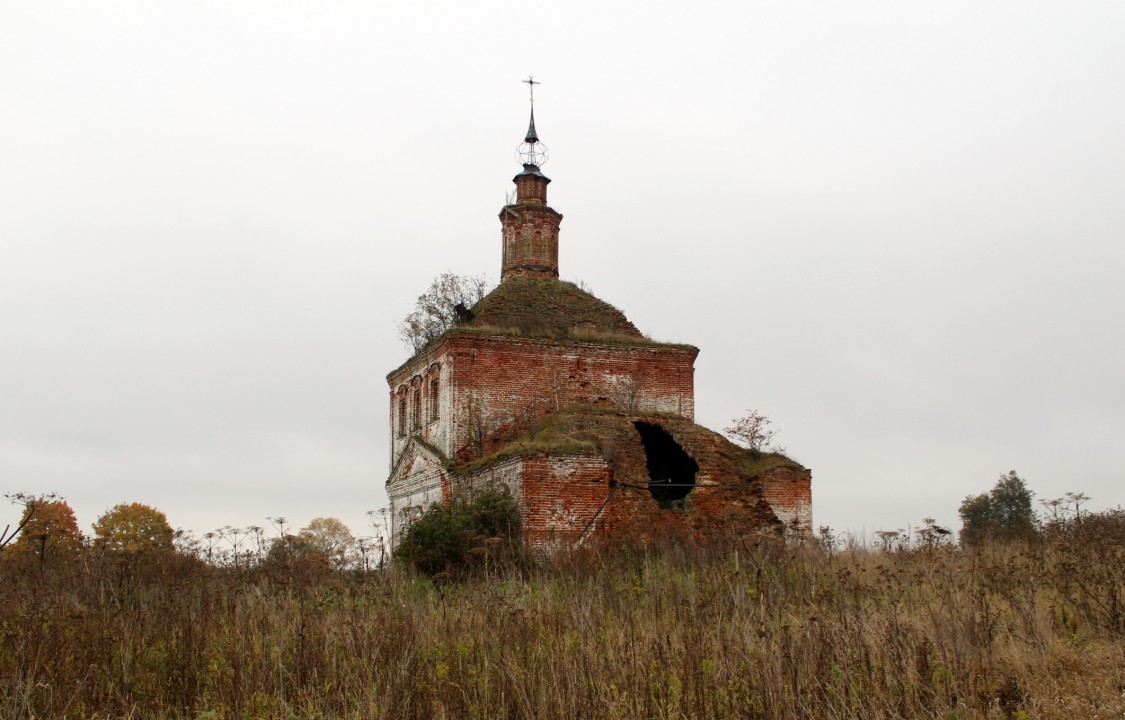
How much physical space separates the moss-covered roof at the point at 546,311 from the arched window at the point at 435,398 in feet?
5.54

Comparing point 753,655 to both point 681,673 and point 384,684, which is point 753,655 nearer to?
point 681,673

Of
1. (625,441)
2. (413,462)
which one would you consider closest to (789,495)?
(625,441)

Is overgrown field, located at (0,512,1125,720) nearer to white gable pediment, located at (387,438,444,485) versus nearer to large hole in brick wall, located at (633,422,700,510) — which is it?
large hole in brick wall, located at (633,422,700,510)

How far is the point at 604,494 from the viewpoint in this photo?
60.2ft

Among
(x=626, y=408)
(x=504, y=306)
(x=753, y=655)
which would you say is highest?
(x=504, y=306)

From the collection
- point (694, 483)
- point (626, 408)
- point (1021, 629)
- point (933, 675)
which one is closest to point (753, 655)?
point (933, 675)

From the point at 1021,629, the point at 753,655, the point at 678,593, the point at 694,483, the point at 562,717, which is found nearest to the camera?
the point at 562,717

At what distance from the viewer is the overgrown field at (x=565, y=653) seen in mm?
4594

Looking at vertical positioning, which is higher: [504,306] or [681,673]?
[504,306]

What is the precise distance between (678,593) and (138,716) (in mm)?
3524

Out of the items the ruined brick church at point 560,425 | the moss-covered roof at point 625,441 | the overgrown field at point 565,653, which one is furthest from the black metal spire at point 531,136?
the overgrown field at point 565,653

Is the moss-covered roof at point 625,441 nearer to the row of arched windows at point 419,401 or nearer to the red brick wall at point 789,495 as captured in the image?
the red brick wall at point 789,495

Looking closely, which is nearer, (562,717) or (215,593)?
(562,717)

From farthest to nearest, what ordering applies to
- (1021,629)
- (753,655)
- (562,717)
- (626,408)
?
(626,408) → (1021,629) → (753,655) → (562,717)
